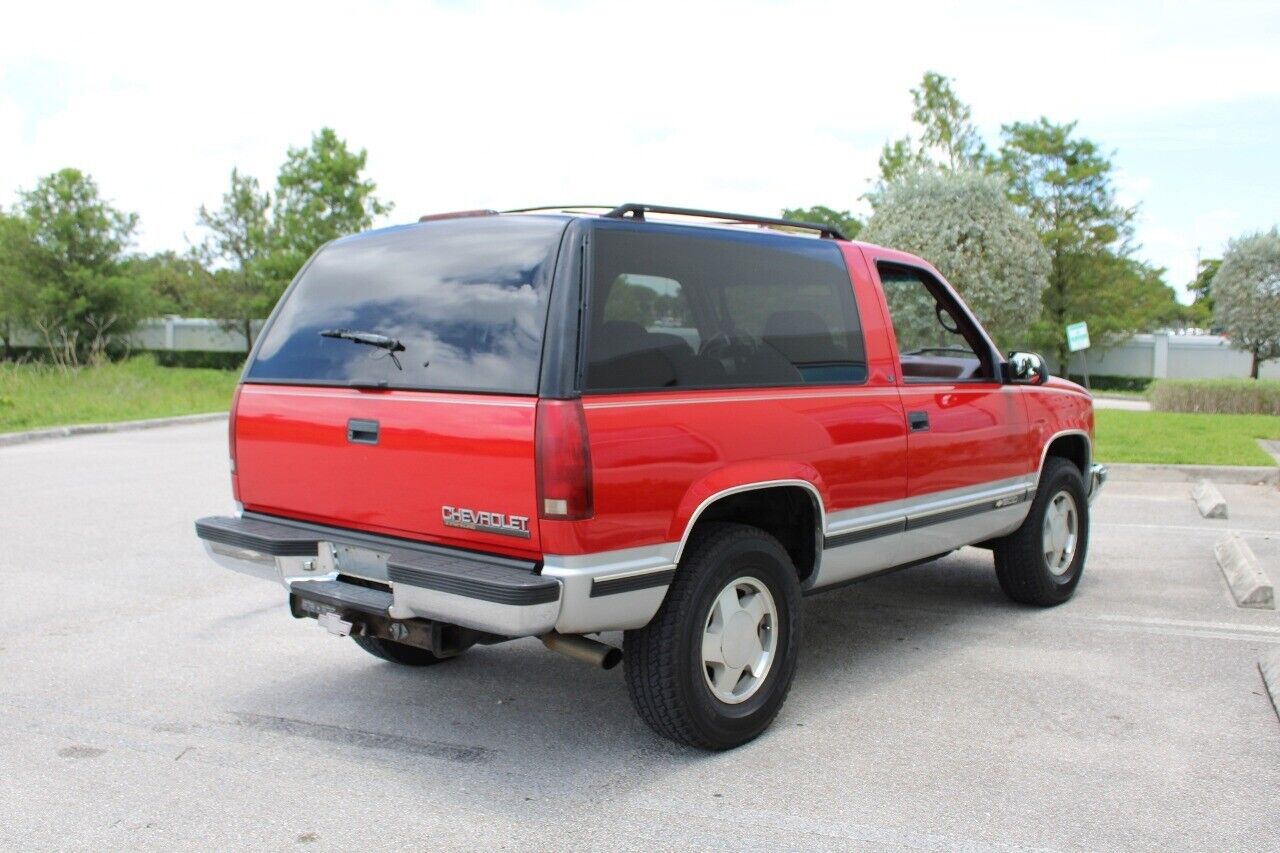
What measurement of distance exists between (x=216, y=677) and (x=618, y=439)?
259 cm

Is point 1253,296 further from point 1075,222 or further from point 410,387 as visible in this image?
point 410,387

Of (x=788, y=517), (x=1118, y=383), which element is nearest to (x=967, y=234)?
(x=1118, y=383)

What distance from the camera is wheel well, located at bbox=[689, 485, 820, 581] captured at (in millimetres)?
4727

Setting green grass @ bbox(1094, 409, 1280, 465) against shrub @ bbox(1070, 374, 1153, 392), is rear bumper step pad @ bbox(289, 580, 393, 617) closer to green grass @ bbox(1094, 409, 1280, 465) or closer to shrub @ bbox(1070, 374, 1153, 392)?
green grass @ bbox(1094, 409, 1280, 465)

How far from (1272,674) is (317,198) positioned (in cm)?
3511

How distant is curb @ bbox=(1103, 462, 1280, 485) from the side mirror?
23.3 ft

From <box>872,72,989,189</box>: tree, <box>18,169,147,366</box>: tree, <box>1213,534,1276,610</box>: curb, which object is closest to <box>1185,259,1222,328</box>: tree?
<box>872,72,989,189</box>: tree

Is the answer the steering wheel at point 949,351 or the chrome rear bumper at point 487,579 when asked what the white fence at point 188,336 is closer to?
the steering wheel at point 949,351

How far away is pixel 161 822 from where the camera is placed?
371 centimetres

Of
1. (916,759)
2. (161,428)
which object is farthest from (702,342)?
(161,428)

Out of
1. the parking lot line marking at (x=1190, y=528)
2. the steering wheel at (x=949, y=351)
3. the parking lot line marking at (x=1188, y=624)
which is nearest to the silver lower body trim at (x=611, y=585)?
the steering wheel at (x=949, y=351)

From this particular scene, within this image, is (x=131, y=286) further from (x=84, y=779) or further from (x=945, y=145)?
(x=84, y=779)

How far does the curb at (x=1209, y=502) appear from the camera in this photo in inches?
396

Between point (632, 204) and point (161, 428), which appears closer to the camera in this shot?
point (632, 204)
